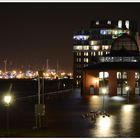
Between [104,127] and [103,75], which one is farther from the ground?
[103,75]

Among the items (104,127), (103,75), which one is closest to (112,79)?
(103,75)

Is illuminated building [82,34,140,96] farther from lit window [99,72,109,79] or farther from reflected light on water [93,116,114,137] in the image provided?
reflected light on water [93,116,114,137]

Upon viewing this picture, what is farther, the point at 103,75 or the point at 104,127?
the point at 103,75

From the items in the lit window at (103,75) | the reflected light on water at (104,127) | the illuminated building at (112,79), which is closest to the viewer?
the reflected light on water at (104,127)

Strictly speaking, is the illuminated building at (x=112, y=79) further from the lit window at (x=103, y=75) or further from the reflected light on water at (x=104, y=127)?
the reflected light on water at (x=104, y=127)

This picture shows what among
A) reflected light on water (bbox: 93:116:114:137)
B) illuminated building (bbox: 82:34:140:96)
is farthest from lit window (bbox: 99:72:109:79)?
reflected light on water (bbox: 93:116:114:137)

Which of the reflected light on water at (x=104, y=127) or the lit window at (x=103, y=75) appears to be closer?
the reflected light on water at (x=104, y=127)

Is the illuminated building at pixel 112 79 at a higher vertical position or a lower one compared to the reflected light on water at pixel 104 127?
higher

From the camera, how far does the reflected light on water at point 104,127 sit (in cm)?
3631

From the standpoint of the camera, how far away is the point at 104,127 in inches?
1617

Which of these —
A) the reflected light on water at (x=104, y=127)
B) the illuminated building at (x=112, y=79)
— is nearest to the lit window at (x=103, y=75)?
the illuminated building at (x=112, y=79)

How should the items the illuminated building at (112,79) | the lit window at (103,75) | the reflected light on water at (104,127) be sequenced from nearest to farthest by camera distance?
the reflected light on water at (104,127)
the illuminated building at (112,79)
the lit window at (103,75)

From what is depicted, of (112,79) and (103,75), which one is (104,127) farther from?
(112,79)

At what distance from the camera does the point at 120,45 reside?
5167 inches
